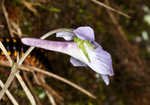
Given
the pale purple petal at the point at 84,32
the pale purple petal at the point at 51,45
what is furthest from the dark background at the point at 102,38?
the pale purple petal at the point at 84,32

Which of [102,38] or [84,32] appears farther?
[102,38]

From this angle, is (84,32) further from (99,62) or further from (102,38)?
(102,38)

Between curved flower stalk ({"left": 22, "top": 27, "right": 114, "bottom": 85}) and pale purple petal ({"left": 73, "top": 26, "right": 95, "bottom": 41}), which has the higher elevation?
pale purple petal ({"left": 73, "top": 26, "right": 95, "bottom": 41})

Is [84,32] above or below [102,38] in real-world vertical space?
above

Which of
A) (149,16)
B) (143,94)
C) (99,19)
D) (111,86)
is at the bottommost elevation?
(143,94)

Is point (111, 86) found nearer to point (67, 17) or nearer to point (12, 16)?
point (67, 17)

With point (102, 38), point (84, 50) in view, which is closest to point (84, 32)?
point (84, 50)

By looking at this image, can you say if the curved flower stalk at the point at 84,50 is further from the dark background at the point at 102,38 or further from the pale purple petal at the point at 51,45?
the dark background at the point at 102,38

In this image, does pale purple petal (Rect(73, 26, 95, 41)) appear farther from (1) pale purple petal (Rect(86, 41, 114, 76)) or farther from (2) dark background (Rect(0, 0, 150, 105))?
(2) dark background (Rect(0, 0, 150, 105))

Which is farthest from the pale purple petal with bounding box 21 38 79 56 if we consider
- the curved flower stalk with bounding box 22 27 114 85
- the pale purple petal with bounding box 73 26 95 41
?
the pale purple petal with bounding box 73 26 95 41

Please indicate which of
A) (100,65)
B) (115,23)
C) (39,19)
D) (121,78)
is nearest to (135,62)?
(121,78)

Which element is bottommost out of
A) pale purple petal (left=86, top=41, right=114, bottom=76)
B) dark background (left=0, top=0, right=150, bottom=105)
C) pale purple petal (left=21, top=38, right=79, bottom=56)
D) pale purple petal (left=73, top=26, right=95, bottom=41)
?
dark background (left=0, top=0, right=150, bottom=105)
